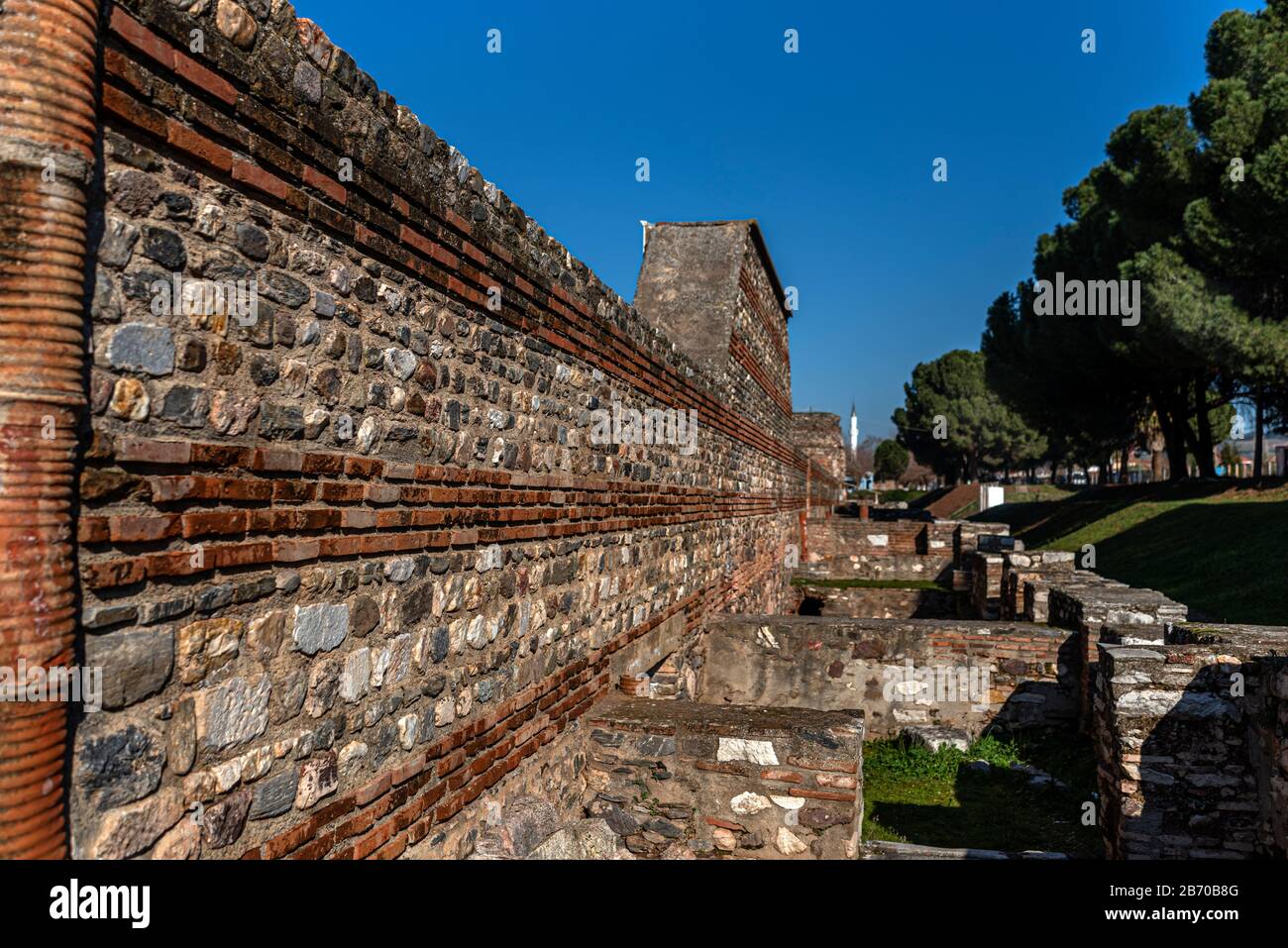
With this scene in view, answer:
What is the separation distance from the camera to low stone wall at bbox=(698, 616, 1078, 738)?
24.5 feet

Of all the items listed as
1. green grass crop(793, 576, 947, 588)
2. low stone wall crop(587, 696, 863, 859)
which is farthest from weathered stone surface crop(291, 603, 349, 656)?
green grass crop(793, 576, 947, 588)

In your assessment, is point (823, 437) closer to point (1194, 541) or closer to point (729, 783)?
point (1194, 541)

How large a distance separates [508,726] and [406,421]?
63.0 inches

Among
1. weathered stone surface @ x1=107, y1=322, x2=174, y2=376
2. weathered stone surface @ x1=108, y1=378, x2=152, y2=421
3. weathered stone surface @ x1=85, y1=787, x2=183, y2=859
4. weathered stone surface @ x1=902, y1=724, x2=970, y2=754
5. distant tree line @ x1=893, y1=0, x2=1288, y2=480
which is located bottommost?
weathered stone surface @ x1=902, y1=724, x2=970, y2=754

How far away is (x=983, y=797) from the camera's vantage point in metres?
6.41

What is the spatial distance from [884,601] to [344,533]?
11473 mm

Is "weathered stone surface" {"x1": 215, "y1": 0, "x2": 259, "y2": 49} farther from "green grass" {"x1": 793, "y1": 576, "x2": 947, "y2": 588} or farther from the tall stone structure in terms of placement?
"green grass" {"x1": 793, "y1": 576, "x2": 947, "y2": 588}

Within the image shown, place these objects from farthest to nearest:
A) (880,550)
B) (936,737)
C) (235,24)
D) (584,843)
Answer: (880,550) < (936,737) < (584,843) < (235,24)

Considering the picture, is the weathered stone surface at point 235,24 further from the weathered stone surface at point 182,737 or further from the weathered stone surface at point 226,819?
the weathered stone surface at point 226,819

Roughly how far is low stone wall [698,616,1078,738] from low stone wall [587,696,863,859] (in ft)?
10.5

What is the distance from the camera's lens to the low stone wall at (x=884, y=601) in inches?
513

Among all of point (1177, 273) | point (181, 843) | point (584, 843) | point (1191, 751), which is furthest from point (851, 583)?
point (181, 843)
